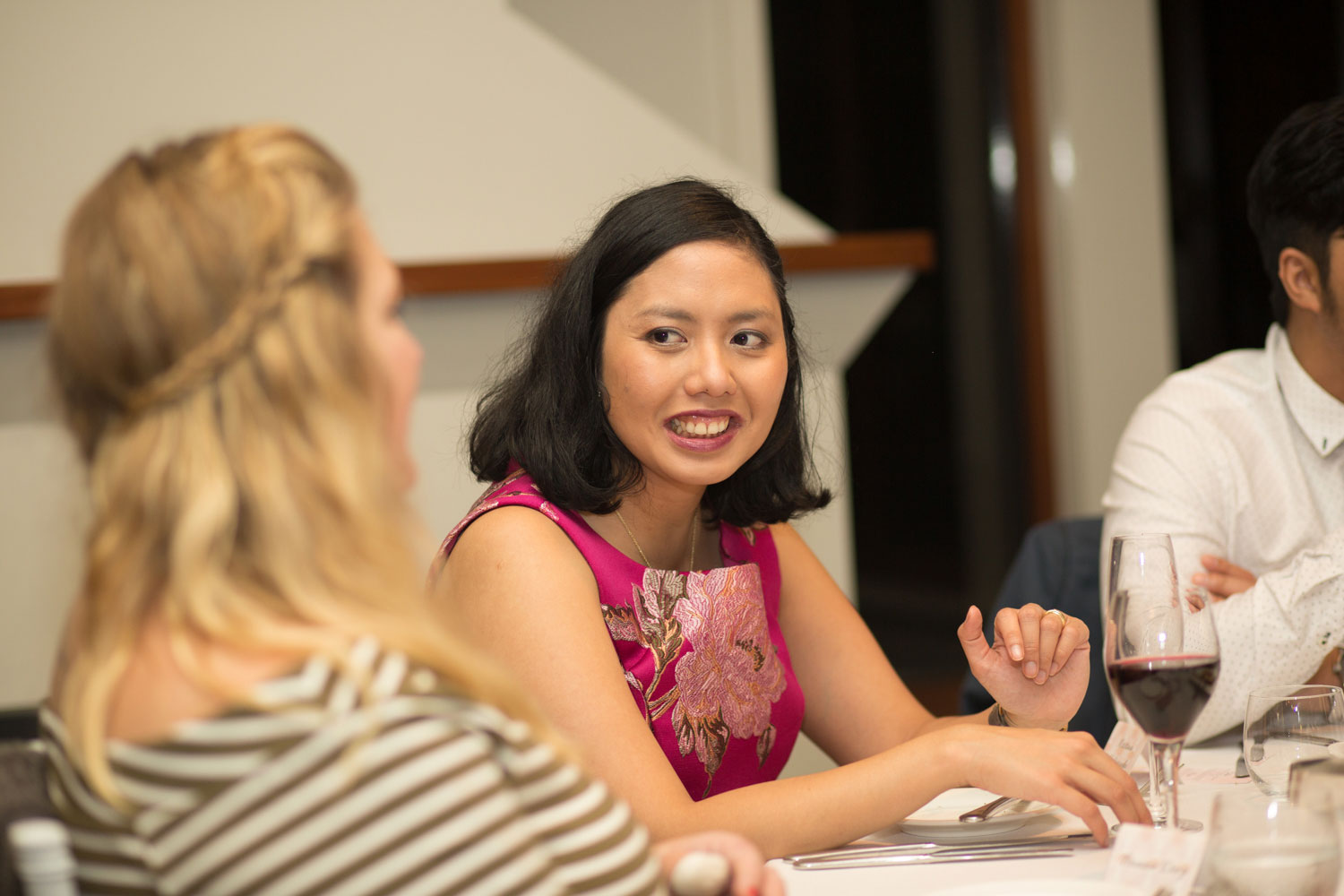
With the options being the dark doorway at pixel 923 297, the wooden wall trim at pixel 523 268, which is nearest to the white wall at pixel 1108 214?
the dark doorway at pixel 923 297

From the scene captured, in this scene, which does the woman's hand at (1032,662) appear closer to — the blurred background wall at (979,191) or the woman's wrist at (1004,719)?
the woman's wrist at (1004,719)

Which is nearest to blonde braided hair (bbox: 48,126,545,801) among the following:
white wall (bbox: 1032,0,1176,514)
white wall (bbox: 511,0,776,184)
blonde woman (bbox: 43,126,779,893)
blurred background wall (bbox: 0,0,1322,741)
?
blonde woman (bbox: 43,126,779,893)

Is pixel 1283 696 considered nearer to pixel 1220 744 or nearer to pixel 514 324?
pixel 1220 744

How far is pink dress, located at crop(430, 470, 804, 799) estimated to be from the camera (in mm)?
1488

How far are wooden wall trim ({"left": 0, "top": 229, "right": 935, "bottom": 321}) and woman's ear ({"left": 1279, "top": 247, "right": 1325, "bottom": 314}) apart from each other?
106 cm

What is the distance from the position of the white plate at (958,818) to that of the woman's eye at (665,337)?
609mm

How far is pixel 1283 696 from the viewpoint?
1186 mm

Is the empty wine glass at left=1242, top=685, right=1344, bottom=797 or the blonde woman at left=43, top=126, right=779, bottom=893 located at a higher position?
the blonde woman at left=43, top=126, right=779, bottom=893

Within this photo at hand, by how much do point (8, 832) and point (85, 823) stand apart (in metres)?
0.05

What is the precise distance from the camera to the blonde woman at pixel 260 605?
73 centimetres

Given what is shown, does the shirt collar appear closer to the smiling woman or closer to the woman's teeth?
the smiling woman

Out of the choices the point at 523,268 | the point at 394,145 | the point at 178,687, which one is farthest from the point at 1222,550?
the point at 394,145

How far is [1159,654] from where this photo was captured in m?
1.09

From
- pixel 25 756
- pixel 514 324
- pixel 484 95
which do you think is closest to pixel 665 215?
pixel 25 756
